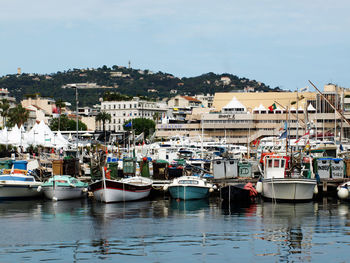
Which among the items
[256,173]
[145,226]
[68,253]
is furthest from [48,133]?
[68,253]

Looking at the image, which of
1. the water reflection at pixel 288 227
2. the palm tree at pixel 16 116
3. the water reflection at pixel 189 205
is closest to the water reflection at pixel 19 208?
the water reflection at pixel 189 205

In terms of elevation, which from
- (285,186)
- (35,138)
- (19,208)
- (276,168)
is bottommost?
(19,208)

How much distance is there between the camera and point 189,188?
65500 mm

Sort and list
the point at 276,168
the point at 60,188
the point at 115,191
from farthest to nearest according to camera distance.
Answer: the point at 60,188, the point at 276,168, the point at 115,191

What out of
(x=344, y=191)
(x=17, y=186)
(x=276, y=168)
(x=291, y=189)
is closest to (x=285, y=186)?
(x=291, y=189)

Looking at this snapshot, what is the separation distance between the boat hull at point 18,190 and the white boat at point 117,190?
803 cm

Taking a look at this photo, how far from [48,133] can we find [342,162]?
7326 centimetres

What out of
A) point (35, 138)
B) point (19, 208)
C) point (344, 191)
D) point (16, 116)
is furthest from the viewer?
point (16, 116)

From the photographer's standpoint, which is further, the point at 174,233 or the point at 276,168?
the point at 276,168

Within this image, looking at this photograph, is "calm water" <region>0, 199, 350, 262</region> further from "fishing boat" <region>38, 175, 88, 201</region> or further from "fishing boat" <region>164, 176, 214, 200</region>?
"fishing boat" <region>38, 175, 88, 201</region>

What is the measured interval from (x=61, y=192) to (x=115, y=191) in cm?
665

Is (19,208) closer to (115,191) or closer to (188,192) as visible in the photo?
(115,191)

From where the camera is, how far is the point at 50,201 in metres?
66.6

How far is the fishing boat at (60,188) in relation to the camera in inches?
2621
